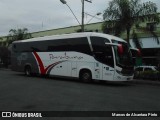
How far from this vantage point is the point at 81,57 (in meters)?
20.4

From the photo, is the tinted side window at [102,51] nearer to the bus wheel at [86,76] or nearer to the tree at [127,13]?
the bus wheel at [86,76]

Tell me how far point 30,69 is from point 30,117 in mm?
17416

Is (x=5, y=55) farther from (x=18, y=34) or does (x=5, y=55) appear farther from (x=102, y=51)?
(x=102, y=51)

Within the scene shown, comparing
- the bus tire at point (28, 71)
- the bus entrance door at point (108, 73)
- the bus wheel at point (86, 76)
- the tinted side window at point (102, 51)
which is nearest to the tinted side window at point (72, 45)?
the tinted side window at point (102, 51)

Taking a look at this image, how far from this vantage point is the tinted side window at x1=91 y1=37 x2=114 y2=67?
1861cm

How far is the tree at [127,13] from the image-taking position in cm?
2534

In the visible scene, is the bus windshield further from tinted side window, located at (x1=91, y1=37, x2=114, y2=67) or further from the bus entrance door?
the bus entrance door

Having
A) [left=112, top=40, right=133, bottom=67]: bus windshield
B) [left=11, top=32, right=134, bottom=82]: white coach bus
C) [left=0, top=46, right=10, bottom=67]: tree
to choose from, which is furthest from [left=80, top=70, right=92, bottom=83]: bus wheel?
[left=0, top=46, right=10, bottom=67]: tree

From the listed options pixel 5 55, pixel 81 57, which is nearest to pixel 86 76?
pixel 81 57

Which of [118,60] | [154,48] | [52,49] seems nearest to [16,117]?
[118,60]

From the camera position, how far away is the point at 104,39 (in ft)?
62.1

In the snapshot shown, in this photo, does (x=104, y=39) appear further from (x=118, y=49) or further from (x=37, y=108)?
(x=37, y=108)

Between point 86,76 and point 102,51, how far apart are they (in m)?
2.22

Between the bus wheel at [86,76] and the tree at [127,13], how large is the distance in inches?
289
